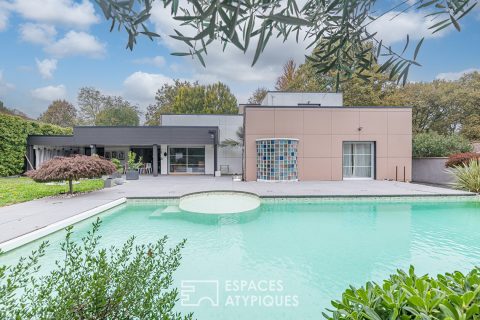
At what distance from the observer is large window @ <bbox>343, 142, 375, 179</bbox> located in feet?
53.4

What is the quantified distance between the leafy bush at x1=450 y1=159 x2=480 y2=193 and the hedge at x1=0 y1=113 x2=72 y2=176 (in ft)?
91.4

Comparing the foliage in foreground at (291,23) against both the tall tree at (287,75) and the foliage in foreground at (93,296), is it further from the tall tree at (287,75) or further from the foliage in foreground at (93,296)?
the tall tree at (287,75)

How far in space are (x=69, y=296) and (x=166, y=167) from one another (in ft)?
68.6

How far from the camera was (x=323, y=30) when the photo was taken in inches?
70.0

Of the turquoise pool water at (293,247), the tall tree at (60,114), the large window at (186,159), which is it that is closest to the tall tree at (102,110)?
the tall tree at (60,114)

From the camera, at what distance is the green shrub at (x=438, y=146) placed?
53.2ft

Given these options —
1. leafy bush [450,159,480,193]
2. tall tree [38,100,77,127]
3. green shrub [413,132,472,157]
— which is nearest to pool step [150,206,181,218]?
leafy bush [450,159,480,193]

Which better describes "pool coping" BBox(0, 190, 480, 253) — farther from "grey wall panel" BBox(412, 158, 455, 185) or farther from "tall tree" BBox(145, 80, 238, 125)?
"tall tree" BBox(145, 80, 238, 125)

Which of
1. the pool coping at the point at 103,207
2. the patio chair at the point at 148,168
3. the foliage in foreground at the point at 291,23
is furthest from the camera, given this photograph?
the patio chair at the point at 148,168

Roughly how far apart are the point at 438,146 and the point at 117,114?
40213mm

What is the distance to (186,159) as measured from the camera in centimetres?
2202

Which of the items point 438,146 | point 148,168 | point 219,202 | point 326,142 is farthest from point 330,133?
point 148,168

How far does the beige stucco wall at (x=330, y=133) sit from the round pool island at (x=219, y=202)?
5483 mm

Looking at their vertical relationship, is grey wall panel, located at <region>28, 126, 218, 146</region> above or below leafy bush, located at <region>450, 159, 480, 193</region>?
above
